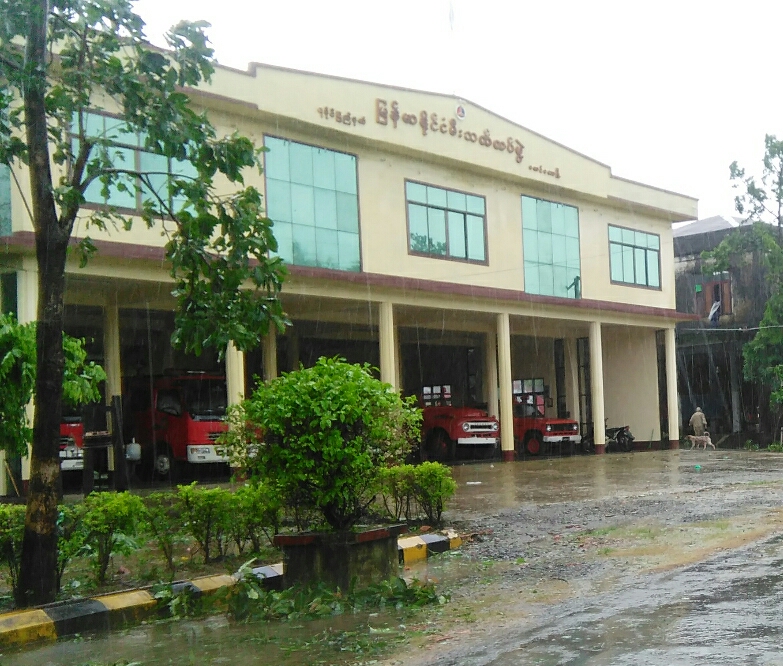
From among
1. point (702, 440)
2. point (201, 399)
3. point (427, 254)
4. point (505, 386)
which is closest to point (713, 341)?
point (702, 440)

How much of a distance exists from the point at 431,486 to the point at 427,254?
44.8 ft

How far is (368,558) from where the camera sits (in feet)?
27.2

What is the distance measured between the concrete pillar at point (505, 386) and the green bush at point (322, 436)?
18.7 meters

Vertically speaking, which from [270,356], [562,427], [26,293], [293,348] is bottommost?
[562,427]

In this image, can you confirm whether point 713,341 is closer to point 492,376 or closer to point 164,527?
point 492,376

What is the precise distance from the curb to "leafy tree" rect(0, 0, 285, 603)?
31 cm

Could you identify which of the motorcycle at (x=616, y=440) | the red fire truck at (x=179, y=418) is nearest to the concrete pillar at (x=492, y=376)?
the motorcycle at (x=616, y=440)

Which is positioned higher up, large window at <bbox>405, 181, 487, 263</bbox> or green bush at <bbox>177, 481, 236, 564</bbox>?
large window at <bbox>405, 181, 487, 263</bbox>

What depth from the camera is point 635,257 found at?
107 feet

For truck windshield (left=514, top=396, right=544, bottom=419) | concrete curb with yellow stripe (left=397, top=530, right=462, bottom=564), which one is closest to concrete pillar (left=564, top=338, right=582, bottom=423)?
truck windshield (left=514, top=396, right=544, bottom=419)

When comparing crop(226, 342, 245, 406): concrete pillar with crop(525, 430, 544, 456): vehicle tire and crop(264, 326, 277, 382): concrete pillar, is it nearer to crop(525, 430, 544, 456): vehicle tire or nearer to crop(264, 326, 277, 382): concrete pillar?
crop(264, 326, 277, 382): concrete pillar

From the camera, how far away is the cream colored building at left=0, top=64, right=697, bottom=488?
2080 cm

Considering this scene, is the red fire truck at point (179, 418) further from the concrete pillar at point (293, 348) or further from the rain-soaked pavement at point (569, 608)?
the rain-soaked pavement at point (569, 608)

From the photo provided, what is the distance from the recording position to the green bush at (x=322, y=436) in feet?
26.2
